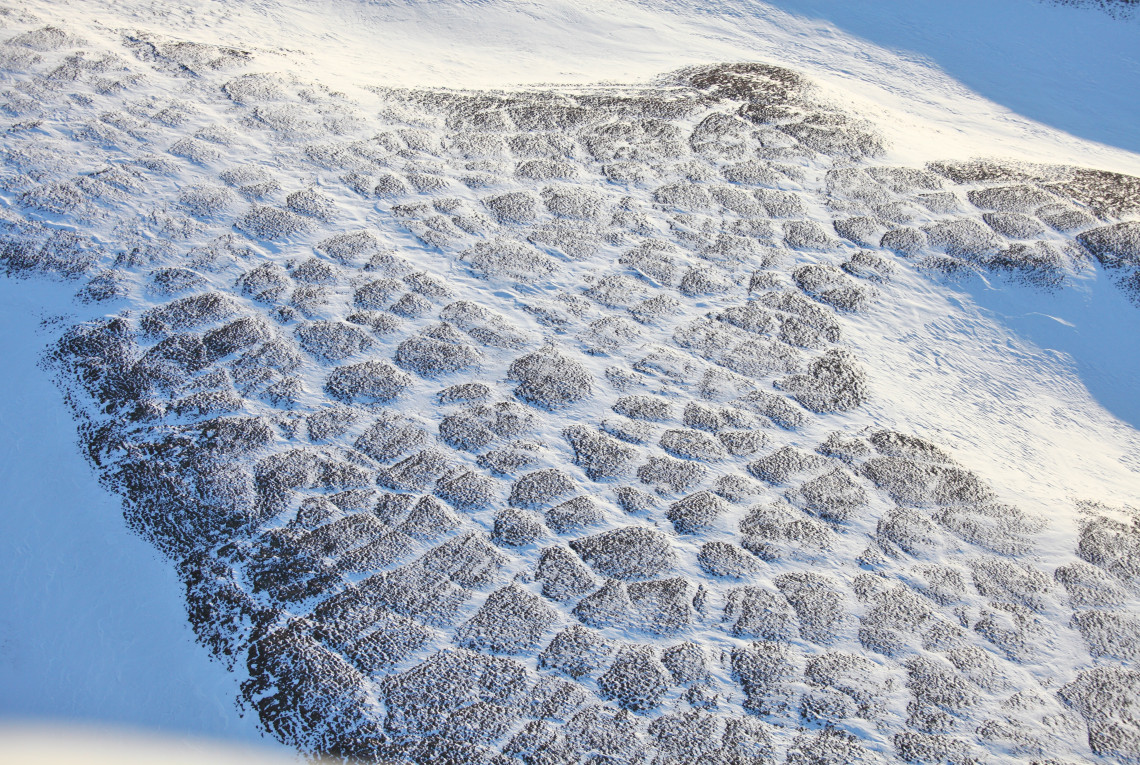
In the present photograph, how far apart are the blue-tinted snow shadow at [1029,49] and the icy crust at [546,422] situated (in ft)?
7.77

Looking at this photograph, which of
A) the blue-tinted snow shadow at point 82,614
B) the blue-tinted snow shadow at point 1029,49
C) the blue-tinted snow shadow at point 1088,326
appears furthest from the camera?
the blue-tinted snow shadow at point 1029,49

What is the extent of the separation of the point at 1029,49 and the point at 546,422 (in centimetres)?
913

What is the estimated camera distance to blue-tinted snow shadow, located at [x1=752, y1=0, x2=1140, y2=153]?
905 centimetres

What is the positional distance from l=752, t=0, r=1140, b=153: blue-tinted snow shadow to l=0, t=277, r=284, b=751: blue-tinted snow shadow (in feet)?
32.1

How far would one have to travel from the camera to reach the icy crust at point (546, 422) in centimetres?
362

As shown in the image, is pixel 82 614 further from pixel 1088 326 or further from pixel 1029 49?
pixel 1029 49

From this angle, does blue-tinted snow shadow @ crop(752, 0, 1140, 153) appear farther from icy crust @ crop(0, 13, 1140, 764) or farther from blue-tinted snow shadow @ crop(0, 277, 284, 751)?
blue-tinted snow shadow @ crop(0, 277, 284, 751)

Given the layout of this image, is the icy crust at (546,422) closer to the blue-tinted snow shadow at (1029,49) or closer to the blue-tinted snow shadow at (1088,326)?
Result: the blue-tinted snow shadow at (1088,326)

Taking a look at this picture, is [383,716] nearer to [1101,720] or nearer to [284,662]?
[284,662]

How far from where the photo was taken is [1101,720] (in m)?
3.62

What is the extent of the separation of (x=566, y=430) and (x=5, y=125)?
5.32 m

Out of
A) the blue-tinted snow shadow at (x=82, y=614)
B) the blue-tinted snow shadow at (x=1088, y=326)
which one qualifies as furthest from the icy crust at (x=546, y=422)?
the blue-tinted snow shadow at (x=1088, y=326)

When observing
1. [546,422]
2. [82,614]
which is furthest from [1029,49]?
[82,614]

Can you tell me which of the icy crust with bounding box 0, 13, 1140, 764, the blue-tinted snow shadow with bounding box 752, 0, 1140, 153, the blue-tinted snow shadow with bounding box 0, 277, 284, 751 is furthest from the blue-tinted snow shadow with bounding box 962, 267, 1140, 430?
the blue-tinted snow shadow with bounding box 0, 277, 284, 751
